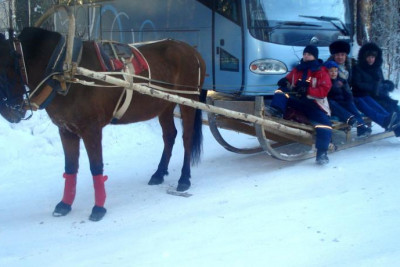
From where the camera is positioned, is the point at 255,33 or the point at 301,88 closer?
the point at 301,88

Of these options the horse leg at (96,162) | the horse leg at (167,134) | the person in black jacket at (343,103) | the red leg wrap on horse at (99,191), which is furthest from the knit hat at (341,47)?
the red leg wrap on horse at (99,191)

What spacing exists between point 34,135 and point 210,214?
3552mm

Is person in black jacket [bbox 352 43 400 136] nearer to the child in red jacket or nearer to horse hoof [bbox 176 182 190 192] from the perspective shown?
the child in red jacket

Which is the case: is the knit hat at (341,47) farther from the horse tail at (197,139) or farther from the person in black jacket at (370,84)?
the horse tail at (197,139)

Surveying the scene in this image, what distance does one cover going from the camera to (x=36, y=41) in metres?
3.58

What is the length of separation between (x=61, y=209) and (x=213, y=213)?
4.53 feet

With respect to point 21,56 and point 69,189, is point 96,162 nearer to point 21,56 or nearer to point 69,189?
point 69,189

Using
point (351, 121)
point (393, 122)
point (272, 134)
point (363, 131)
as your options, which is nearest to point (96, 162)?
point (272, 134)

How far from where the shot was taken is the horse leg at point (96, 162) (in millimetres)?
3785

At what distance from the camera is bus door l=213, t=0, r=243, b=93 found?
21.1ft

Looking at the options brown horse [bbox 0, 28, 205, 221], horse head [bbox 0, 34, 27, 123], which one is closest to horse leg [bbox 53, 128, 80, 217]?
brown horse [bbox 0, 28, 205, 221]

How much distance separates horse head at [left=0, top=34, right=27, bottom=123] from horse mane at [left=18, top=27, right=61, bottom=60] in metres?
0.13

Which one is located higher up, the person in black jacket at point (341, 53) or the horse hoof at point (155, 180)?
the person in black jacket at point (341, 53)

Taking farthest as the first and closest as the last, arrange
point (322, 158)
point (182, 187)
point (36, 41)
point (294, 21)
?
point (294, 21) < point (322, 158) < point (182, 187) < point (36, 41)
